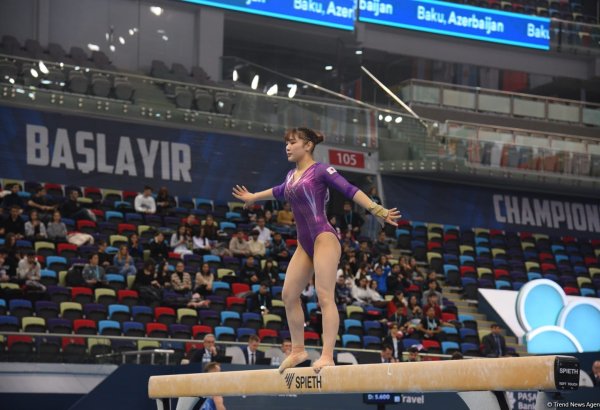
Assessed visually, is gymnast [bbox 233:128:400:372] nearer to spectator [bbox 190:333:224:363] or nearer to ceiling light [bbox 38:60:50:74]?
spectator [bbox 190:333:224:363]

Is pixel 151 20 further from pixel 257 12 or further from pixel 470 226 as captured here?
pixel 470 226

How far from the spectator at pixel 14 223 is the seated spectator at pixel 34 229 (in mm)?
122

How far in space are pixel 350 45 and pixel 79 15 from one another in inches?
298

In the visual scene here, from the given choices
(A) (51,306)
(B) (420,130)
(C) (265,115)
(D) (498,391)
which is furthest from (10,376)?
(B) (420,130)

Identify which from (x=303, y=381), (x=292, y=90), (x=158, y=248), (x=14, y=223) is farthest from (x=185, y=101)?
(x=303, y=381)

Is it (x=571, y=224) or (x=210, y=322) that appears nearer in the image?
(x=210, y=322)

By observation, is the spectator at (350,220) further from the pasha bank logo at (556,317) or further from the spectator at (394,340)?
the spectator at (394,340)

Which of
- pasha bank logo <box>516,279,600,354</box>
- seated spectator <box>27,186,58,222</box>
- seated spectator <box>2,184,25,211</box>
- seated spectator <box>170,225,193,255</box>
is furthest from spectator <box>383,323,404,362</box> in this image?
seated spectator <box>2,184,25,211</box>

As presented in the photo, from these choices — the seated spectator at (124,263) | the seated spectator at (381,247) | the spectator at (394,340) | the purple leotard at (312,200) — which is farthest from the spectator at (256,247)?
the purple leotard at (312,200)

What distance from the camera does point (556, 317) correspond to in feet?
62.4

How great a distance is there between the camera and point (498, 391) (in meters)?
6.30

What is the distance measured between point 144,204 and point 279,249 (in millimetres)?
2898

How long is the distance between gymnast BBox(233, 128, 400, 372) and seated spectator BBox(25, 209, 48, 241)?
11.0 m

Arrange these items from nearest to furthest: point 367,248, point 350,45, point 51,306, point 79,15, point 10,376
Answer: point 10,376
point 51,306
point 367,248
point 79,15
point 350,45
